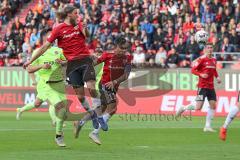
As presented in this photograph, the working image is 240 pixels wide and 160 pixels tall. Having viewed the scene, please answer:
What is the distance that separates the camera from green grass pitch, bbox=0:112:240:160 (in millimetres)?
14070

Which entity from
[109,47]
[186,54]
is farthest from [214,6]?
[109,47]

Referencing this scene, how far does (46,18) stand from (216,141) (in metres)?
21.5

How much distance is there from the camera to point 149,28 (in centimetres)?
3366

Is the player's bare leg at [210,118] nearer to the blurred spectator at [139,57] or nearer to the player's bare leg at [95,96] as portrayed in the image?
the player's bare leg at [95,96]

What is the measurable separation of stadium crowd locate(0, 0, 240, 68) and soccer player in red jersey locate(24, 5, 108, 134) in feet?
50.4

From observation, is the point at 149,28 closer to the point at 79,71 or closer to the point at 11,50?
the point at 11,50

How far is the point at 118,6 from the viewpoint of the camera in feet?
117

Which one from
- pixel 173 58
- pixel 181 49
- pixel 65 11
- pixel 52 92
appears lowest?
pixel 173 58

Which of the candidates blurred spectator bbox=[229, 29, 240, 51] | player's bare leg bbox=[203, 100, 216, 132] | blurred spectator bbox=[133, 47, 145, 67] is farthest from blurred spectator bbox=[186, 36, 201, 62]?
player's bare leg bbox=[203, 100, 216, 132]

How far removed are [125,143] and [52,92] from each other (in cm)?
296

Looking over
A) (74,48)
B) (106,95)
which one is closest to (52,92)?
(106,95)

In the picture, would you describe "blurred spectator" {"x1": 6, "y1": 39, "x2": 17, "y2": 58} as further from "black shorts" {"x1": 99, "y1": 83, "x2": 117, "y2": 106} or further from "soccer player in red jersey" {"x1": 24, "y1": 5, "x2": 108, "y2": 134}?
"soccer player in red jersey" {"x1": 24, "y1": 5, "x2": 108, "y2": 134}

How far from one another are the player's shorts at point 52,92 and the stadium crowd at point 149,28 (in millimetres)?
10457

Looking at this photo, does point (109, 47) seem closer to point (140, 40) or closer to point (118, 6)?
point (140, 40)
